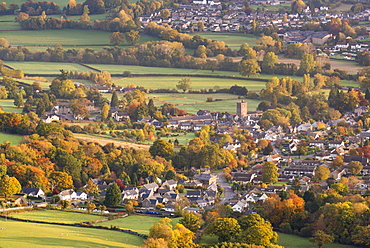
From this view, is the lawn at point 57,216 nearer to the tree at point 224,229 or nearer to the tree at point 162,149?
the tree at point 224,229

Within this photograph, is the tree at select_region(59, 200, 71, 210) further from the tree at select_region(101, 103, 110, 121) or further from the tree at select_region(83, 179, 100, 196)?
the tree at select_region(101, 103, 110, 121)

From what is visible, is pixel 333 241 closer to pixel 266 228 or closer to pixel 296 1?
pixel 266 228

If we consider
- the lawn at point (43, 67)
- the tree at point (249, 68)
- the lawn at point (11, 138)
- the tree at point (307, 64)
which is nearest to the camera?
the lawn at point (11, 138)

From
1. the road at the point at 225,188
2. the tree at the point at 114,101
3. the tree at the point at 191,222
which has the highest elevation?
the tree at the point at 191,222

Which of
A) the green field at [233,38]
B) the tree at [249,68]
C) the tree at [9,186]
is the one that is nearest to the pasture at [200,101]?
the tree at [249,68]

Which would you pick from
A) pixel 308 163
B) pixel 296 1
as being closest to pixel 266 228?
pixel 308 163

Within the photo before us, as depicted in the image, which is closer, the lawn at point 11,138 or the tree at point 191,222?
the tree at point 191,222

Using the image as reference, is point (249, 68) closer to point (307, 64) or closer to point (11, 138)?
point (307, 64)
